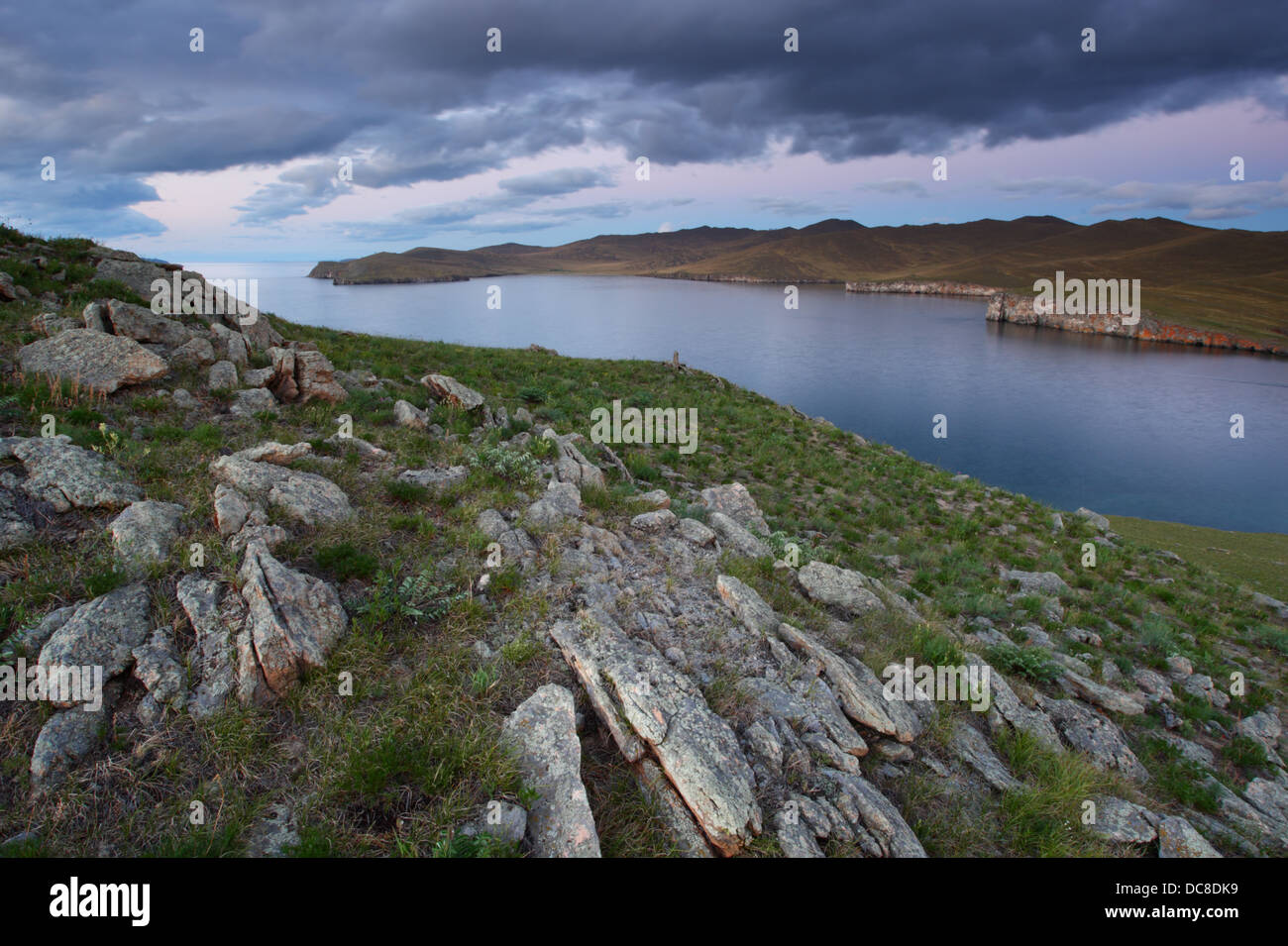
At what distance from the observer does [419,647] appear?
626 centimetres

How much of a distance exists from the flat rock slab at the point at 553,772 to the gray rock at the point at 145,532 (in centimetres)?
484

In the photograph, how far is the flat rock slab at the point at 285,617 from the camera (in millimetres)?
5539

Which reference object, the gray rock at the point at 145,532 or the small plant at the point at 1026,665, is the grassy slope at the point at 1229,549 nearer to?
the small plant at the point at 1026,665

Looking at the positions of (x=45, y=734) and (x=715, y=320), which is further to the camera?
(x=715, y=320)

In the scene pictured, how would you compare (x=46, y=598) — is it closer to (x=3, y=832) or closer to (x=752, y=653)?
(x=3, y=832)

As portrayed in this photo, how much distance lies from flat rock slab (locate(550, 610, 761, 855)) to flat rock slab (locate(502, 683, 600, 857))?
478 mm

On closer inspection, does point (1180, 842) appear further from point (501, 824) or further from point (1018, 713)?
point (501, 824)

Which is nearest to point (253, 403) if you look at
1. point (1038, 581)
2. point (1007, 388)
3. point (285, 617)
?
point (285, 617)

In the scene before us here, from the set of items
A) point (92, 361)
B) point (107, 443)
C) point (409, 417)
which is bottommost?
point (107, 443)

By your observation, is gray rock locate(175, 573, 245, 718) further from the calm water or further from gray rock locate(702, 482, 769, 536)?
the calm water

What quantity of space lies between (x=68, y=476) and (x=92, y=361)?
182 inches
